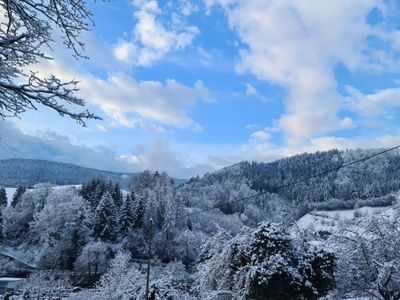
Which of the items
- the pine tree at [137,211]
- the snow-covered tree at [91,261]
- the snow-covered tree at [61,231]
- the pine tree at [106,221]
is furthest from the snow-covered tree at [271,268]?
the pine tree at [137,211]

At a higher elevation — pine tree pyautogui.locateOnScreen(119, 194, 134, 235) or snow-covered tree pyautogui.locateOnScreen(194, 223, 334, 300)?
pine tree pyautogui.locateOnScreen(119, 194, 134, 235)

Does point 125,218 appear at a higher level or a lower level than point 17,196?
lower

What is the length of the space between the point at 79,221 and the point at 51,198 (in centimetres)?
1080

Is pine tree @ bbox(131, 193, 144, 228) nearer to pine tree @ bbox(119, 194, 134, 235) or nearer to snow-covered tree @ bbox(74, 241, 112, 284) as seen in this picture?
pine tree @ bbox(119, 194, 134, 235)

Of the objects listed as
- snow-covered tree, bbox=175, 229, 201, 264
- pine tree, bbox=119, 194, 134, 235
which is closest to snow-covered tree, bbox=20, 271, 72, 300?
pine tree, bbox=119, 194, 134, 235

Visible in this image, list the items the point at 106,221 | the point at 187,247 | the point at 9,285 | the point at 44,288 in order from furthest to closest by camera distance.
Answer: the point at 187,247 → the point at 106,221 → the point at 9,285 → the point at 44,288

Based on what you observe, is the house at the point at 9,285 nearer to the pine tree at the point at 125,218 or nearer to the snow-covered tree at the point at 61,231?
the snow-covered tree at the point at 61,231

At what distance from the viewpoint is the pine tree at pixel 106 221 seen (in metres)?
62.7

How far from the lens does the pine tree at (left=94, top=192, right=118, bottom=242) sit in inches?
2467

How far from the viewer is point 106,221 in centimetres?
6369

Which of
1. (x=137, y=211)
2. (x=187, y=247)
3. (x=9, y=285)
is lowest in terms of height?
(x=9, y=285)

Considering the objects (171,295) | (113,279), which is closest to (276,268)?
(171,295)

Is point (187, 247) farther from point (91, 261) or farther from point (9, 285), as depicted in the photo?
point (9, 285)

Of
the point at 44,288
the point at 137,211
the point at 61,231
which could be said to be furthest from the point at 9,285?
the point at 137,211
